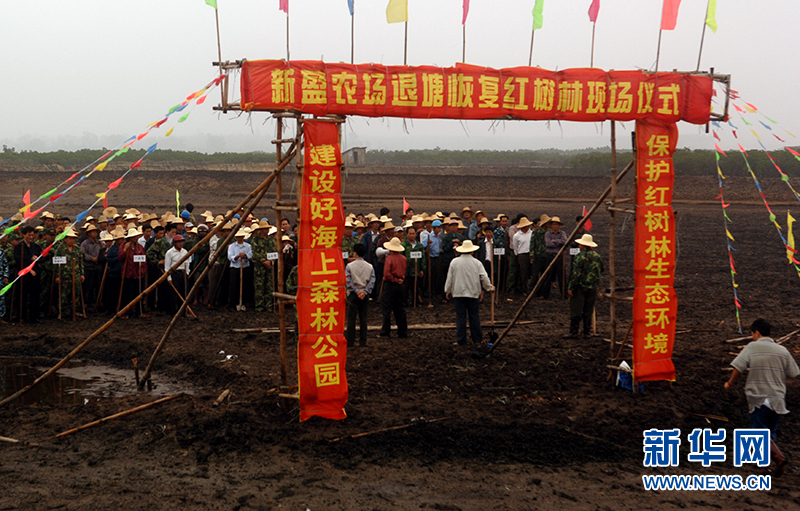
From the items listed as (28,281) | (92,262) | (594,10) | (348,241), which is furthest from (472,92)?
(28,281)

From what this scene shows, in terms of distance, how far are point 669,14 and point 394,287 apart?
6.10m

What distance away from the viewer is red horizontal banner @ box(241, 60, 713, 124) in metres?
7.60

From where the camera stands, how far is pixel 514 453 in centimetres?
725

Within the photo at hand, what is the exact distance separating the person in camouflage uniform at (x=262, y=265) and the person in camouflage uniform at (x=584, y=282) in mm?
6500

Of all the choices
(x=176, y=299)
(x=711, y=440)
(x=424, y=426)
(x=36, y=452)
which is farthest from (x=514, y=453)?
(x=176, y=299)

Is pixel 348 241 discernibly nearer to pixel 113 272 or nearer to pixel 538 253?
pixel 538 253

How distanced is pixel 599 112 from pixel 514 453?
4705mm

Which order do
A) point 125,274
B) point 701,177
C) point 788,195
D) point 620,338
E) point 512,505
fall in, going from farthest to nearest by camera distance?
point 701,177 → point 788,195 → point 125,274 → point 620,338 → point 512,505

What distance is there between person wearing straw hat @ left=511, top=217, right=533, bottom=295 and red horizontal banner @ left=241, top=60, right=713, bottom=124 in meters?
6.99

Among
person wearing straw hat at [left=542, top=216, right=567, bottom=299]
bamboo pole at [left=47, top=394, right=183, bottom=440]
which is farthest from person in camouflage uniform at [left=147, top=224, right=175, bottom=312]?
person wearing straw hat at [left=542, top=216, right=567, bottom=299]

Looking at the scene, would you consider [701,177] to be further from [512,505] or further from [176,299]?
[512,505]

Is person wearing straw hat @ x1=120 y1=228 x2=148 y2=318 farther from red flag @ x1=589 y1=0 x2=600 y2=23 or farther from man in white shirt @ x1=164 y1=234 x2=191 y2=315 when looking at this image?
red flag @ x1=589 y1=0 x2=600 y2=23

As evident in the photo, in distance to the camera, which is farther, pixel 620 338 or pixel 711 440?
pixel 620 338

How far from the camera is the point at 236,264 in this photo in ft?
46.9
